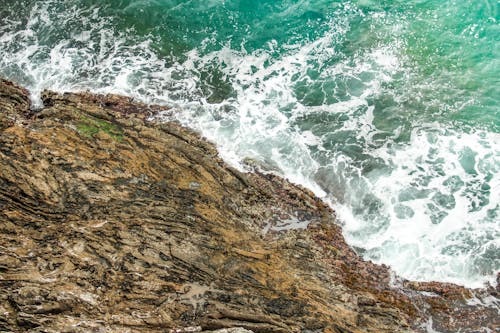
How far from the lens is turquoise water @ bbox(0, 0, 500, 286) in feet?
111

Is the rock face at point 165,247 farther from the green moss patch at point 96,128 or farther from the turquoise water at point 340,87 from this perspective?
the turquoise water at point 340,87

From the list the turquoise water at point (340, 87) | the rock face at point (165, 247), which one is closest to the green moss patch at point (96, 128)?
the rock face at point (165, 247)

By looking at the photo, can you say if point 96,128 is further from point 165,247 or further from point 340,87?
point 340,87

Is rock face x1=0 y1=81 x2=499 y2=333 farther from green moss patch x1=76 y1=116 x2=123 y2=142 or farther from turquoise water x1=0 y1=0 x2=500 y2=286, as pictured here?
turquoise water x1=0 y1=0 x2=500 y2=286

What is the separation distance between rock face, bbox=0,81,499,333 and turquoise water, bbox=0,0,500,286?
333 cm

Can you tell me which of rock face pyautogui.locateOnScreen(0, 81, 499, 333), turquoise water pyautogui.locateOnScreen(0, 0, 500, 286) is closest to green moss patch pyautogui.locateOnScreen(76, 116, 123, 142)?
rock face pyautogui.locateOnScreen(0, 81, 499, 333)

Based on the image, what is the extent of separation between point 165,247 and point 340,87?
95.1 ft

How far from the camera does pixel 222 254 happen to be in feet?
82.9

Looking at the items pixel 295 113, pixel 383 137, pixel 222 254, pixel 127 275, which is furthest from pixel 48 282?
pixel 383 137

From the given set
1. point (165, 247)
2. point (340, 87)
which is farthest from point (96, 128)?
point (340, 87)

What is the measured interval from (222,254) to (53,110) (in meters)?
19.8

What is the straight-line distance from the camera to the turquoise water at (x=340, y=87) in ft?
111

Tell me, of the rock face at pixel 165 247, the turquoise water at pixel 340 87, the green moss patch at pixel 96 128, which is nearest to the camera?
the rock face at pixel 165 247

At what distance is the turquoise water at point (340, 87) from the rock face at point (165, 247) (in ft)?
10.9
